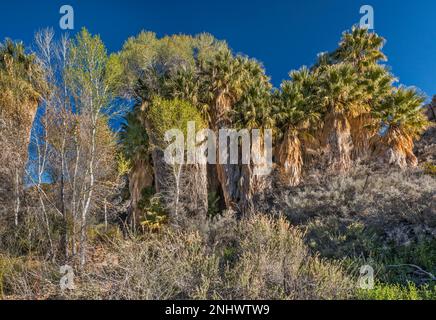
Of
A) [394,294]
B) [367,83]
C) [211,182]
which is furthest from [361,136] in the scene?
[394,294]

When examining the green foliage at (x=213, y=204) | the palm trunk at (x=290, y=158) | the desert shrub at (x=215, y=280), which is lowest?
the desert shrub at (x=215, y=280)

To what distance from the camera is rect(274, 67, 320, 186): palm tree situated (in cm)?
1598

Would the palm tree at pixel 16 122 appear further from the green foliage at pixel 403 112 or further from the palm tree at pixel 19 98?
the green foliage at pixel 403 112

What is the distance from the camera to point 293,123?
53.1 ft

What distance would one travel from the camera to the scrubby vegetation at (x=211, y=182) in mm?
5559

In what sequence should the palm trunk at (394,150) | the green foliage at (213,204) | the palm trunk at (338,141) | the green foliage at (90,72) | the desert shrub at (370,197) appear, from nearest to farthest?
the green foliage at (90,72), the desert shrub at (370,197), the palm trunk at (394,150), the palm trunk at (338,141), the green foliage at (213,204)

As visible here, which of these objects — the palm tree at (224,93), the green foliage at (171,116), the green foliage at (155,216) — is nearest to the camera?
the green foliage at (171,116)

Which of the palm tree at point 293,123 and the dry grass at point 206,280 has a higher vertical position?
the palm tree at point 293,123

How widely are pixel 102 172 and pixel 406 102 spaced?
15646mm

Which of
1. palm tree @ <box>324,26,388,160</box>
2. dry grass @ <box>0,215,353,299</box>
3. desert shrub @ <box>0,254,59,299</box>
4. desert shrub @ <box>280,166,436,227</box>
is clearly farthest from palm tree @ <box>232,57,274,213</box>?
desert shrub @ <box>0,254,59,299</box>

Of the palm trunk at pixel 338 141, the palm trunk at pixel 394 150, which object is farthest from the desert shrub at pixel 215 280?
the palm trunk at pixel 394 150

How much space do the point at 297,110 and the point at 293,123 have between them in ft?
2.53
